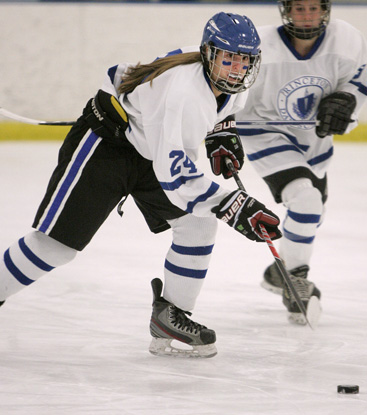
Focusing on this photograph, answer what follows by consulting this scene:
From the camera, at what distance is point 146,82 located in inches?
81.4

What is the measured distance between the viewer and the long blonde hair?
2.04m

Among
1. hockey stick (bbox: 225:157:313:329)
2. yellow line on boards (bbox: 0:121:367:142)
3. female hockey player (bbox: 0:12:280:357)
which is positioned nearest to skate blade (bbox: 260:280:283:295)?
hockey stick (bbox: 225:157:313:329)

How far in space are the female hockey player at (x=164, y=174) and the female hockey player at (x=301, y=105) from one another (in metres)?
0.40

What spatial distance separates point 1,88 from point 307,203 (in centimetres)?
434

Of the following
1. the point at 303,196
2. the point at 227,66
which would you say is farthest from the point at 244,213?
the point at 303,196

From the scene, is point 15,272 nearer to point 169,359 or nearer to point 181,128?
point 169,359

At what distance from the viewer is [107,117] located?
2.12 metres

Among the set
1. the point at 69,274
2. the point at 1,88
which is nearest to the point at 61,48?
the point at 1,88

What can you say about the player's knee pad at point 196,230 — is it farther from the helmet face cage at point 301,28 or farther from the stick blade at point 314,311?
the helmet face cage at point 301,28

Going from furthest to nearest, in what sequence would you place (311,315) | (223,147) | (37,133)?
(37,133)
(311,315)
(223,147)

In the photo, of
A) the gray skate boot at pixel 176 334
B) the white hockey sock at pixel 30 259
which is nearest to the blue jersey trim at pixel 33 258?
the white hockey sock at pixel 30 259

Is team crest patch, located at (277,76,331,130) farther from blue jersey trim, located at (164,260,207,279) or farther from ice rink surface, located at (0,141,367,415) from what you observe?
blue jersey trim, located at (164,260,207,279)

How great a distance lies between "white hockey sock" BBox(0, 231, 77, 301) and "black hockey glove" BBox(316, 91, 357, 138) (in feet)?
3.23

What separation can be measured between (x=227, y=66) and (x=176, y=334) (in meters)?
0.77
